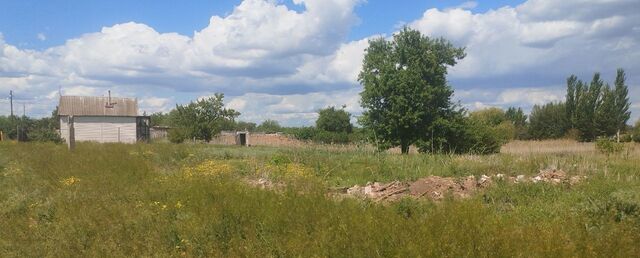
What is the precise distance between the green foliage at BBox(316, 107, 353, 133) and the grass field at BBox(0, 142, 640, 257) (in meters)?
55.3

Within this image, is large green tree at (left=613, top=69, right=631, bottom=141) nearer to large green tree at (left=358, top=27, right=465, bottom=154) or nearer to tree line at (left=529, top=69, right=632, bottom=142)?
tree line at (left=529, top=69, right=632, bottom=142)

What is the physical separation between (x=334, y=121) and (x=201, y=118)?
24.5 meters

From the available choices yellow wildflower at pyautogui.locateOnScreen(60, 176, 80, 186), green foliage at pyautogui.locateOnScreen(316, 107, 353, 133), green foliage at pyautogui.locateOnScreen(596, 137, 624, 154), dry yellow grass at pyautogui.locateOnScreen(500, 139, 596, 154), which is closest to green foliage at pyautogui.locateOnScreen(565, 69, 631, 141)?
dry yellow grass at pyautogui.locateOnScreen(500, 139, 596, 154)

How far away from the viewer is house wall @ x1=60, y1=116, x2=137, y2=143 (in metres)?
59.5

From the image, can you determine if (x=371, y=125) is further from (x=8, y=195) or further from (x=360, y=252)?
(x=360, y=252)

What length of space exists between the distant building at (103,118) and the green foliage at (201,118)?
13.8 metres

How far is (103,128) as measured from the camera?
60.4 meters

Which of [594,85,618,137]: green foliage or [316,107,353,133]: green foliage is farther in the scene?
[316,107,353,133]: green foliage

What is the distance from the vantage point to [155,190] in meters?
9.90

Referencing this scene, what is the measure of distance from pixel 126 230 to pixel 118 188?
3.52 meters

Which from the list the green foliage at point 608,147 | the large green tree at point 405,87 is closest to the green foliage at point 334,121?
the large green tree at point 405,87

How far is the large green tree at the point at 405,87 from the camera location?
29781 millimetres

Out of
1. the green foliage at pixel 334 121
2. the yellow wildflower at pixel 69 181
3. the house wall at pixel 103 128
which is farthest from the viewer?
the green foliage at pixel 334 121

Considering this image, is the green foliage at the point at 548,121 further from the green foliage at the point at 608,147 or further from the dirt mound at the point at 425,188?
the dirt mound at the point at 425,188
